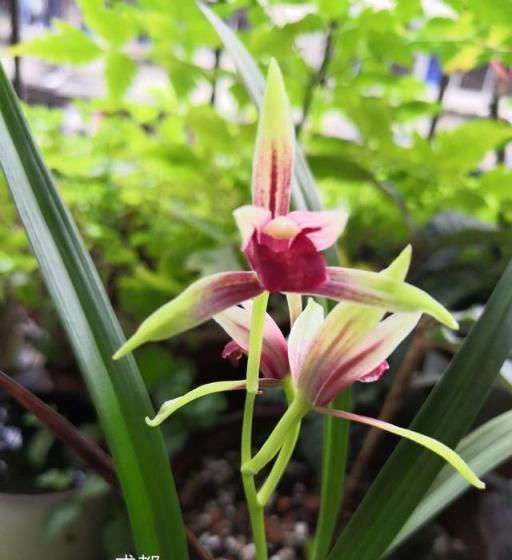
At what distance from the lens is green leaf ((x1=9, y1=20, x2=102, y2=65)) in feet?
2.31

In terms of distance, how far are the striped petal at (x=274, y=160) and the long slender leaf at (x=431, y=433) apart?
0.55 ft

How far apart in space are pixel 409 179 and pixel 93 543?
636mm

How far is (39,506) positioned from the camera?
72 centimetres

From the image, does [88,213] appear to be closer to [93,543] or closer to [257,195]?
[93,543]

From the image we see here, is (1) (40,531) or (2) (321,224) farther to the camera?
(1) (40,531)

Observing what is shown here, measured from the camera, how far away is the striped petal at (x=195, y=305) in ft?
0.83

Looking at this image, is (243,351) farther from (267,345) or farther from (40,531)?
(40,531)

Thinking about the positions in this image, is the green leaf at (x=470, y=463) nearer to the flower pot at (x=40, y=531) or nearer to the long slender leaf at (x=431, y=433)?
the long slender leaf at (x=431, y=433)

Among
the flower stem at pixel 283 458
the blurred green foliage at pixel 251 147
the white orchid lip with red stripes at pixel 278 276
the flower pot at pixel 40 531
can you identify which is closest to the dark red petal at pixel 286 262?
the white orchid lip with red stripes at pixel 278 276

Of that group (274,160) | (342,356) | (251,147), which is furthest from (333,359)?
(251,147)

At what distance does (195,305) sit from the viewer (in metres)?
0.26

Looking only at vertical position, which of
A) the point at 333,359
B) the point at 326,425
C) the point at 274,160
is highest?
the point at 274,160

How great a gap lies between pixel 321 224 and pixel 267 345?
107 mm

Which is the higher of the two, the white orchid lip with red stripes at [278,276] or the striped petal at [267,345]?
the white orchid lip with red stripes at [278,276]
